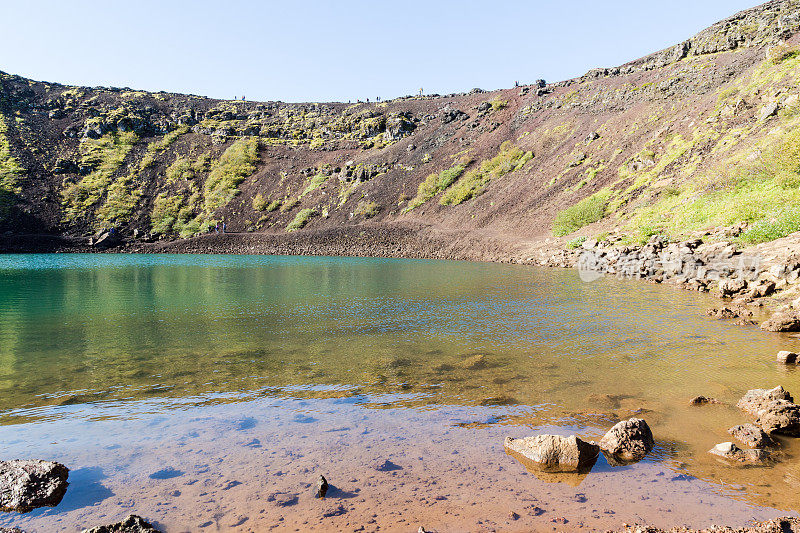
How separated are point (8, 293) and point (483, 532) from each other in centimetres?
3576

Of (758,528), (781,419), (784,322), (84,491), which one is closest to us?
(758,528)

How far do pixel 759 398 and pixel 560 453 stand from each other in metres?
4.95

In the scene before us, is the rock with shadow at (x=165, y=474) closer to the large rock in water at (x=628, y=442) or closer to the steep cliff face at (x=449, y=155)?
the large rock in water at (x=628, y=442)

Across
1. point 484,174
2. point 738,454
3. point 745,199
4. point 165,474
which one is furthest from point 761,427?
point 484,174

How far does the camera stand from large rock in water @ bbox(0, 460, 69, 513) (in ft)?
19.7

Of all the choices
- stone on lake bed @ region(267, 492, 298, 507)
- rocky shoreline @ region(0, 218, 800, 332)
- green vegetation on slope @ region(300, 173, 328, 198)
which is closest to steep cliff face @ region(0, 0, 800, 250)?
green vegetation on slope @ region(300, 173, 328, 198)

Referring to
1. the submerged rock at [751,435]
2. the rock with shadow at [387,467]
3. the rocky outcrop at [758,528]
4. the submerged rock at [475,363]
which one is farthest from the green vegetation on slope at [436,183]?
the rocky outcrop at [758,528]

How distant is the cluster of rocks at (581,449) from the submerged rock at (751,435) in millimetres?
1468

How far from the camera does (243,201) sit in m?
86.9

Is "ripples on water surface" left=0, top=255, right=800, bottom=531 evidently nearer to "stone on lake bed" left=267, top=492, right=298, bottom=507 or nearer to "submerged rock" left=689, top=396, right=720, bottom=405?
"stone on lake bed" left=267, top=492, right=298, bottom=507

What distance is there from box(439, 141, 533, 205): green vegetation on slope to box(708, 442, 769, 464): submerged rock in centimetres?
6135

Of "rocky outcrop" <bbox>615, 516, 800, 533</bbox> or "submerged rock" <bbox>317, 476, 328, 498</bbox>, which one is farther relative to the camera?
"submerged rock" <bbox>317, 476, 328, 498</bbox>

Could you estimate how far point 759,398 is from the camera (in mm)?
8398

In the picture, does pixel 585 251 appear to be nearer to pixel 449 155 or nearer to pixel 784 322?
pixel 784 322
